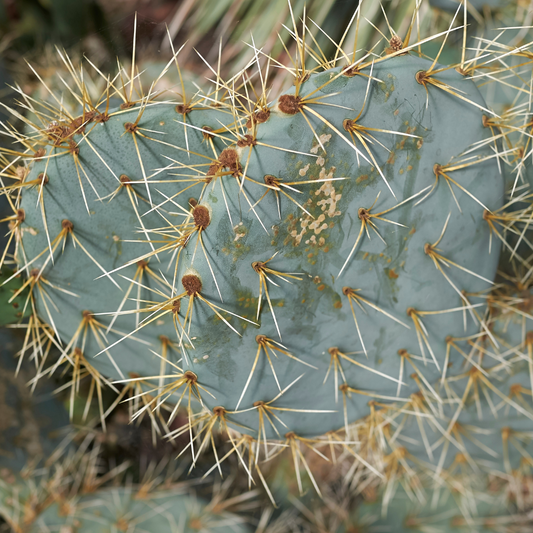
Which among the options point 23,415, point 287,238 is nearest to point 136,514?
point 23,415

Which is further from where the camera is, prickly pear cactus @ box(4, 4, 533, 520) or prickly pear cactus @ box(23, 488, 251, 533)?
prickly pear cactus @ box(23, 488, 251, 533)

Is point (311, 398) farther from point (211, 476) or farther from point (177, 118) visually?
point (211, 476)

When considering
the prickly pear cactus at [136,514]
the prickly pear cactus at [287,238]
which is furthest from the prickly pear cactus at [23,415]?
the prickly pear cactus at [287,238]

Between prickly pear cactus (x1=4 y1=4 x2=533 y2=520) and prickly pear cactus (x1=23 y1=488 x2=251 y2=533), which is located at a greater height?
prickly pear cactus (x1=4 y1=4 x2=533 y2=520)

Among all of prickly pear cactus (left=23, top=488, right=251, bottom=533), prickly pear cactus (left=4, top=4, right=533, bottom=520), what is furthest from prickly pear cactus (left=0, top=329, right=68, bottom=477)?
prickly pear cactus (left=4, top=4, right=533, bottom=520)

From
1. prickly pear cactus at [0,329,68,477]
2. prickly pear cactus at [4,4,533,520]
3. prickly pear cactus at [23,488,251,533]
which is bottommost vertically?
prickly pear cactus at [23,488,251,533]

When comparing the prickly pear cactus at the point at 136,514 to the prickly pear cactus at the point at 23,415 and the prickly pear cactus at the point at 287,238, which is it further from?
the prickly pear cactus at the point at 287,238

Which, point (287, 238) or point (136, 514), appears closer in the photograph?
point (287, 238)

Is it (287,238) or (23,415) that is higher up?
(287,238)

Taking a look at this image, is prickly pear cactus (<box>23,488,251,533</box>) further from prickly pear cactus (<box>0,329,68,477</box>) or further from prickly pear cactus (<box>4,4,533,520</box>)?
prickly pear cactus (<box>4,4,533,520</box>)

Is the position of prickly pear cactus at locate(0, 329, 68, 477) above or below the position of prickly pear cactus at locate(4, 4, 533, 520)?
below

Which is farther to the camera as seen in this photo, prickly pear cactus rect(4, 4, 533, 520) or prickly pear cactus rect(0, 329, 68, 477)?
prickly pear cactus rect(0, 329, 68, 477)

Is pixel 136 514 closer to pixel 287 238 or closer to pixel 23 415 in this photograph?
pixel 23 415
